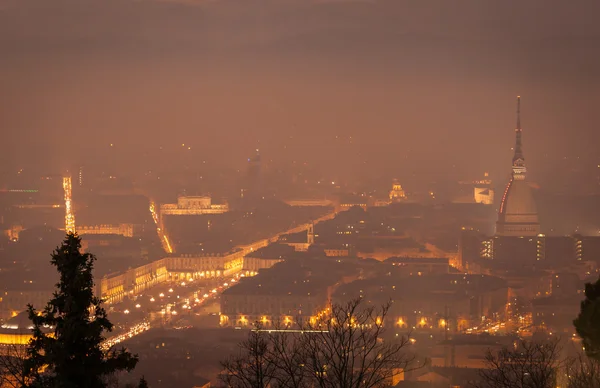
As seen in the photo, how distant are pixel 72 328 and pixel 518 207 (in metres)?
18.3

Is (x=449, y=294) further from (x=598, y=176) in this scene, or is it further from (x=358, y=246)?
(x=598, y=176)

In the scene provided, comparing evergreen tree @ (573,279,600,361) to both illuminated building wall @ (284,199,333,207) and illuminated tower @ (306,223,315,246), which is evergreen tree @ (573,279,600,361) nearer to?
illuminated tower @ (306,223,315,246)

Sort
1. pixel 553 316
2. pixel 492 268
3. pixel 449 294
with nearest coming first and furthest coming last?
pixel 553 316 < pixel 449 294 < pixel 492 268

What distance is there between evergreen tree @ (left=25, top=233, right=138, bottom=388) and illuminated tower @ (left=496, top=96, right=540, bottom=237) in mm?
17460

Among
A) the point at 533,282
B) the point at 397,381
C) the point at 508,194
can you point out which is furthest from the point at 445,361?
the point at 508,194

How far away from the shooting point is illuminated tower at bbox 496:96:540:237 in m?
19.8

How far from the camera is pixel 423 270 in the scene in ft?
56.9

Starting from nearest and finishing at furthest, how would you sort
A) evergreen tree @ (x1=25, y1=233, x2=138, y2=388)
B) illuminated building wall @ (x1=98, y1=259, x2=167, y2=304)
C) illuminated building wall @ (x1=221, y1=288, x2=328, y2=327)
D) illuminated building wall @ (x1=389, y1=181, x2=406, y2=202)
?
evergreen tree @ (x1=25, y1=233, x2=138, y2=388) < illuminated building wall @ (x1=221, y1=288, x2=328, y2=327) < illuminated building wall @ (x1=98, y1=259, x2=167, y2=304) < illuminated building wall @ (x1=389, y1=181, x2=406, y2=202)

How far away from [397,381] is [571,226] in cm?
1380

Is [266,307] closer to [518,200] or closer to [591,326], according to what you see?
[518,200]

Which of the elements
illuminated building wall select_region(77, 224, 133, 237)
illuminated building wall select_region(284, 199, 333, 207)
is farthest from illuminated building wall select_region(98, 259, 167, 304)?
illuminated building wall select_region(284, 199, 333, 207)

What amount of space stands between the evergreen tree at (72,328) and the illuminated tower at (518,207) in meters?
17.5

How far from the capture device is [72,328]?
276 centimetres

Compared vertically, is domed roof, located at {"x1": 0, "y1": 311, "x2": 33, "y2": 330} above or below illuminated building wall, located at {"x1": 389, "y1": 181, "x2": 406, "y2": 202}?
below
